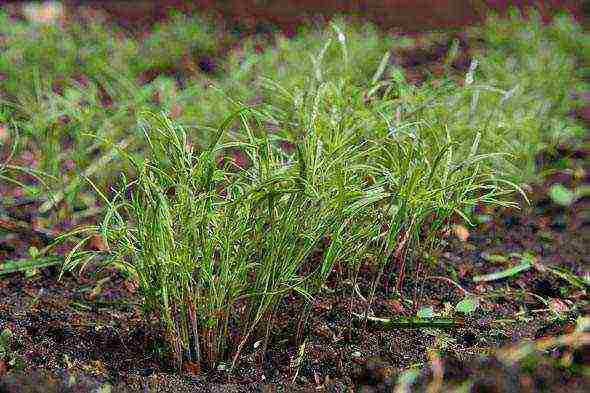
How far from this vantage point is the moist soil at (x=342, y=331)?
80.7 inches

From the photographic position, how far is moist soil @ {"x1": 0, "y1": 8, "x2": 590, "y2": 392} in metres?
2.05

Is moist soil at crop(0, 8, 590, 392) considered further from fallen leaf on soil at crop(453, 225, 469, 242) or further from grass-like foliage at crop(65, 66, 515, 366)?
grass-like foliage at crop(65, 66, 515, 366)

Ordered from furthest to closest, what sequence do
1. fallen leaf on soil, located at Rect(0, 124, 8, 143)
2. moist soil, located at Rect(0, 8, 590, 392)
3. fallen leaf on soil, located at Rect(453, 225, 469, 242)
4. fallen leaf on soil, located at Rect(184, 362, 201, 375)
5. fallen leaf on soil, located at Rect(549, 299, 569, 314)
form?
fallen leaf on soil, located at Rect(0, 124, 8, 143) → fallen leaf on soil, located at Rect(453, 225, 469, 242) → fallen leaf on soil, located at Rect(549, 299, 569, 314) → fallen leaf on soil, located at Rect(184, 362, 201, 375) → moist soil, located at Rect(0, 8, 590, 392)

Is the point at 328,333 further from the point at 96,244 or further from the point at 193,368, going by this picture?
the point at 96,244

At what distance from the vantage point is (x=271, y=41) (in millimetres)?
5730

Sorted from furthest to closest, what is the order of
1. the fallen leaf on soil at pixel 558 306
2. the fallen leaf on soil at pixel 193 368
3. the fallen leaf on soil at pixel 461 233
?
1. the fallen leaf on soil at pixel 461 233
2. the fallen leaf on soil at pixel 558 306
3. the fallen leaf on soil at pixel 193 368

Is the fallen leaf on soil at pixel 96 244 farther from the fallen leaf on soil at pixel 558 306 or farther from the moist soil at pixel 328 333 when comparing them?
the fallen leaf on soil at pixel 558 306

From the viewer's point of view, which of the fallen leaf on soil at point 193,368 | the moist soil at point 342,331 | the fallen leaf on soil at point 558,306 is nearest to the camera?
the moist soil at point 342,331

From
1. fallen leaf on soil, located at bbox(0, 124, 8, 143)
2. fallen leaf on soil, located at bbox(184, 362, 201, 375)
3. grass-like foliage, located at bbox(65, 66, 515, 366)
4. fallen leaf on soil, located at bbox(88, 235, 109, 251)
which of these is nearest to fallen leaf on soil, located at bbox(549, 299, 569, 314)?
grass-like foliage, located at bbox(65, 66, 515, 366)

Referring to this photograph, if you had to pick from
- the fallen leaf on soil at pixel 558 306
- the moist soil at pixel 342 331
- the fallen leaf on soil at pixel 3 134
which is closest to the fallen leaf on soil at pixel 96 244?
the moist soil at pixel 342 331

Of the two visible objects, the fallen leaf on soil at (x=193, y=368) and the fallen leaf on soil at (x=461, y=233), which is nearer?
the fallen leaf on soil at (x=193, y=368)

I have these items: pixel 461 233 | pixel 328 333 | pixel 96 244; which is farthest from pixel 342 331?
pixel 96 244

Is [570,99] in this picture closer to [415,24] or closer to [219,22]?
[415,24]

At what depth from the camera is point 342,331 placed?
2.41 metres
